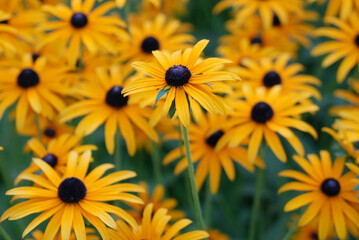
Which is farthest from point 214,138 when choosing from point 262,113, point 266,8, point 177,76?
point 266,8

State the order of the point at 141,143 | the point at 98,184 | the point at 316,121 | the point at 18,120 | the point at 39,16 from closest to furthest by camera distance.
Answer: the point at 98,184
the point at 18,120
the point at 39,16
the point at 141,143
the point at 316,121

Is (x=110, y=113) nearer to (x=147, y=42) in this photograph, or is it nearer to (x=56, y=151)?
(x=56, y=151)

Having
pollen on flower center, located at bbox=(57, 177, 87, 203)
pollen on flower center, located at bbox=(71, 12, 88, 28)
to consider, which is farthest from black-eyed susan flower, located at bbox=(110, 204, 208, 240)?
pollen on flower center, located at bbox=(71, 12, 88, 28)

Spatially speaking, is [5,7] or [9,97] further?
[5,7]

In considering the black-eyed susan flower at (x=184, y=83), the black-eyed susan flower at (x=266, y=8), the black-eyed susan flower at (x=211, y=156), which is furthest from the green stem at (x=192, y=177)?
the black-eyed susan flower at (x=266, y=8)

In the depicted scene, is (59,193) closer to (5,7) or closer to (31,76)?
(31,76)

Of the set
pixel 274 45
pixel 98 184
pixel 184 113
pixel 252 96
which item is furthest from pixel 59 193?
pixel 274 45
